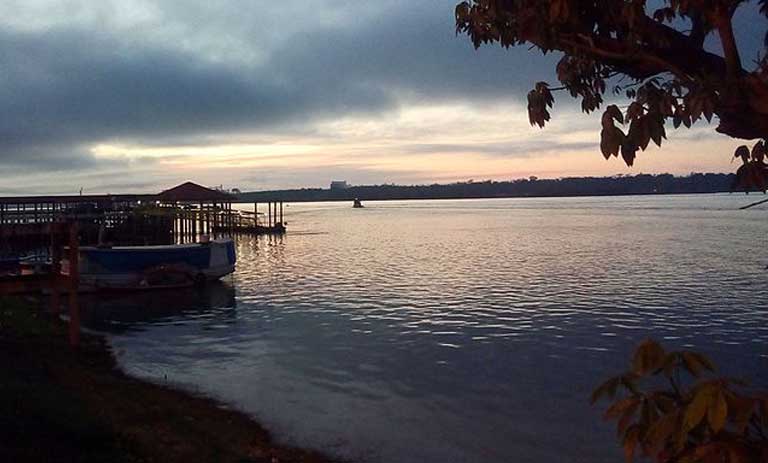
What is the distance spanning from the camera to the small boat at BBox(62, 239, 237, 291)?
2878cm

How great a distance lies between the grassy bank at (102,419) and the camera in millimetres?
8211

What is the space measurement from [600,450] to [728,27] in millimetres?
9721

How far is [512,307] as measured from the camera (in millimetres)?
26703

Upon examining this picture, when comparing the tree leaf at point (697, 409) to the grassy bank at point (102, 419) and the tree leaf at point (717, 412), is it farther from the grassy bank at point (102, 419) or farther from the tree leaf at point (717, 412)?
the grassy bank at point (102, 419)

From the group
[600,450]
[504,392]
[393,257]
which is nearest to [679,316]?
[504,392]

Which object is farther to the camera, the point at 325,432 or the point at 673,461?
the point at 325,432

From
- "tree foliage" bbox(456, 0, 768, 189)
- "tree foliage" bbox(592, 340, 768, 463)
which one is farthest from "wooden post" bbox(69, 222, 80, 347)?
"tree foliage" bbox(592, 340, 768, 463)

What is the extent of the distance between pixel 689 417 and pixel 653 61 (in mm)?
1999

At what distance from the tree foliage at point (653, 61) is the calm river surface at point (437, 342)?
28.1 feet

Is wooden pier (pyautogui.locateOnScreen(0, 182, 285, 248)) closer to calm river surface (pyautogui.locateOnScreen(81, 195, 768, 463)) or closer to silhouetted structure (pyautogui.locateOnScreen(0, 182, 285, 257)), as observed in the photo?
silhouetted structure (pyautogui.locateOnScreen(0, 182, 285, 257))

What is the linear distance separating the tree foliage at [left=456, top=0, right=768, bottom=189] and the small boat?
27.6 m

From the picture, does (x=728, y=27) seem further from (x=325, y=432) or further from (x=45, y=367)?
(x=45, y=367)

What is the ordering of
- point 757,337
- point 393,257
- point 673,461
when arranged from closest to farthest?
point 673,461, point 757,337, point 393,257

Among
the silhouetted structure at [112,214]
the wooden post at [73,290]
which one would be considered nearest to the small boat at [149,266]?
the silhouetted structure at [112,214]
